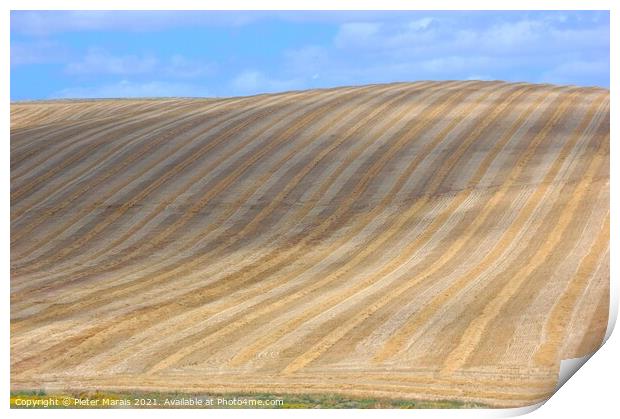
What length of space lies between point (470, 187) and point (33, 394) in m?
14.1

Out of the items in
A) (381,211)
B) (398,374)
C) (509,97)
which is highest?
(509,97)

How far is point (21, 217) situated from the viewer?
77.3 ft

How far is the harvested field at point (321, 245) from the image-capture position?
522 inches

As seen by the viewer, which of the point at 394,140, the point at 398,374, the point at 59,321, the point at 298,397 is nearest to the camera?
the point at 298,397

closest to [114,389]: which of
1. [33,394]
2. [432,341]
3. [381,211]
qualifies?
[33,394]

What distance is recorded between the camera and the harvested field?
13266mm

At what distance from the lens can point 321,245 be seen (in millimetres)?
20641

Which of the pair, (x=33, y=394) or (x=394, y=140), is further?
(x=394, y=140)

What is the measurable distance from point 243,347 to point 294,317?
1822mm

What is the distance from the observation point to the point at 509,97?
3244cm

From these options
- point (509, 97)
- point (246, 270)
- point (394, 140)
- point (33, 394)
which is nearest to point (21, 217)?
point (246, 270)

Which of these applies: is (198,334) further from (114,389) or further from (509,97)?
(509,97)

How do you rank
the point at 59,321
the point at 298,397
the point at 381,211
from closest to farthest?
the point at 298,397, the point at 59,321, the point at 381,211

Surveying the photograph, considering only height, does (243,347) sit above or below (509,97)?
below
